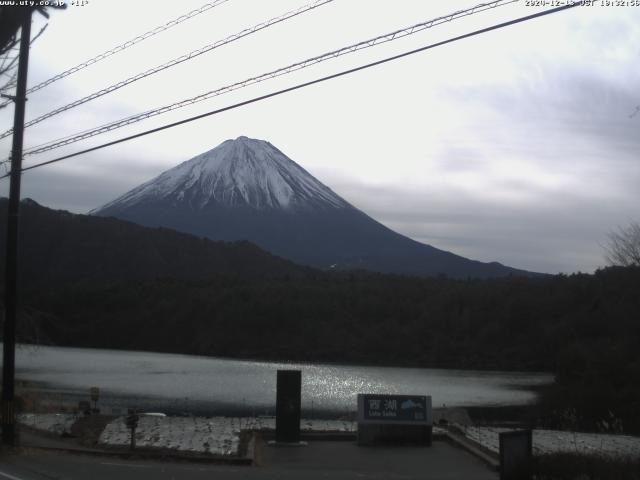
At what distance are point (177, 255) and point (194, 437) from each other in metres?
129

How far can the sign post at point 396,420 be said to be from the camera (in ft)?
59.0

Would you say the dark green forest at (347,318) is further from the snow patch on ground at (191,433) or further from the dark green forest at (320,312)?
the snow patch on ground at (191,433)

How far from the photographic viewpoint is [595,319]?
72.3m

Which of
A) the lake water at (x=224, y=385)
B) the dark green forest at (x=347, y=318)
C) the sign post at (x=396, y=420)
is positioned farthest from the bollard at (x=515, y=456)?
the dark green forest at (x=347, y=318)

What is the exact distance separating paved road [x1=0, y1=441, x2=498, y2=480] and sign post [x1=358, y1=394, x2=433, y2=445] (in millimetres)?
375

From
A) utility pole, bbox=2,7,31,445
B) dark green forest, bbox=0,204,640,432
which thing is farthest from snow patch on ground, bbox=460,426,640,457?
dark green forest, bbox=0,204,640,432

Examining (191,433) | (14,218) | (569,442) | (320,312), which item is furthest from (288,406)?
(320,312)

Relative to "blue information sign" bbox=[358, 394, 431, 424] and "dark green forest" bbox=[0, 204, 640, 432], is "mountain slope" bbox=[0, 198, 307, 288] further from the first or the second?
"blue information sign" bbox=[358, 394, 431, 424]

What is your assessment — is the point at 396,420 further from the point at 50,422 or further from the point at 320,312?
the point at 320,312

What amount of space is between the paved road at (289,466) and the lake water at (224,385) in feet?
61.6

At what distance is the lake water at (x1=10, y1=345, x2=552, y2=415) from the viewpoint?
41000 mm

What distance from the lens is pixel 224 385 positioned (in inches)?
2020

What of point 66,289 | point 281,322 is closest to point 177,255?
point 66,289

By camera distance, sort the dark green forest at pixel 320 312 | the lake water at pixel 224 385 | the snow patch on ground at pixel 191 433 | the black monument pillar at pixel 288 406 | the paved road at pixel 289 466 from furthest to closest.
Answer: the dark green forest at pixel 320 312, the lake water at pixel 224 385, the black monument pillar at pixel 288 406, the snow patch on ground at pixel 191 433, the paved road at pixel 289 466
